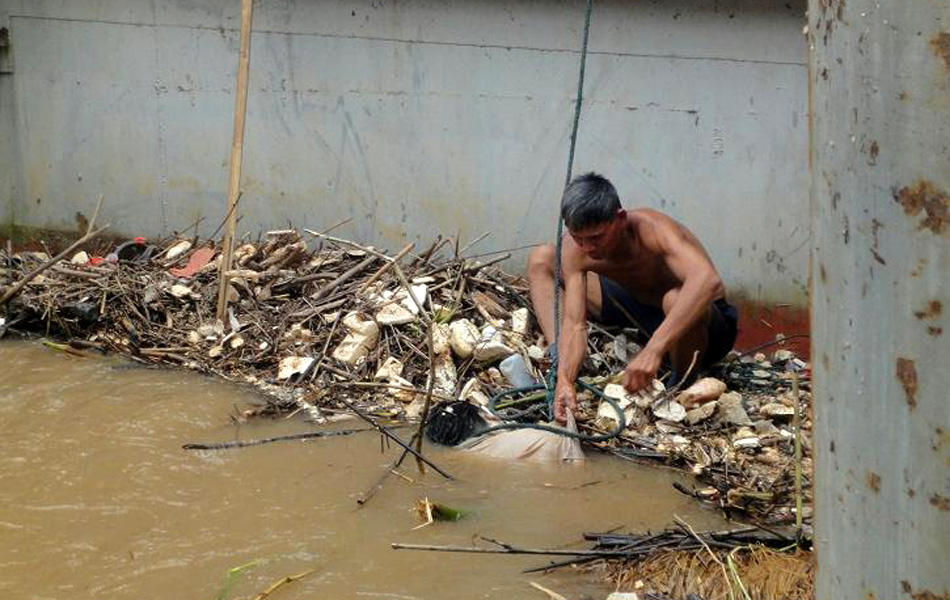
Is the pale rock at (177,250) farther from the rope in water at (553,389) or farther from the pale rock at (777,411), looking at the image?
the pale rock at (777,411)

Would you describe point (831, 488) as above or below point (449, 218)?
above

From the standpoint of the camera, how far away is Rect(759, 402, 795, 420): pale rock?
5480 millimetres

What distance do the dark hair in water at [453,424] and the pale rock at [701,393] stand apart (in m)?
0.90

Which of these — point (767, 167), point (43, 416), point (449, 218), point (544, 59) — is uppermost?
point (544, 59)

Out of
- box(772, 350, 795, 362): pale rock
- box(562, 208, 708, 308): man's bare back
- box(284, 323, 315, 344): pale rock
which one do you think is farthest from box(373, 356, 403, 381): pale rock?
box(772, 350, 795, 362): pale rock

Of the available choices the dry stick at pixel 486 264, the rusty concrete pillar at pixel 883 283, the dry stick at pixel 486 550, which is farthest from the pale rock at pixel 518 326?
the rusty concrete pillar at pixel 883 283

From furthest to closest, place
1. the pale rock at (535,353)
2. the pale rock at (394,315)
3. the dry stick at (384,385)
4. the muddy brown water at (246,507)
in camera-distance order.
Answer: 1. the pale rock at (394,315)
2. the pale rock at (535,353)
3. the dry stick at (384,385)
4. the muddy brown water at (246,507)

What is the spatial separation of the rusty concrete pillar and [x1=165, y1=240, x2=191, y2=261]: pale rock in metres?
5.90

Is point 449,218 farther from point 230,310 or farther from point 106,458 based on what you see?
point 106,458

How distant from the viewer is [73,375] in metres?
6.00

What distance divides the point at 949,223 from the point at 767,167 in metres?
5.23

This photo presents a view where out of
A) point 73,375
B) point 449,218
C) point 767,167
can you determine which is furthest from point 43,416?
point 767,167

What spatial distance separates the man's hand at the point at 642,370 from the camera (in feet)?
17.4

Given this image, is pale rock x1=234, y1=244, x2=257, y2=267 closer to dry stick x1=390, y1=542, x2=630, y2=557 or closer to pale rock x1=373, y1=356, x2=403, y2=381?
pale rock x1=373, y1=356, x2=403, y2=381
